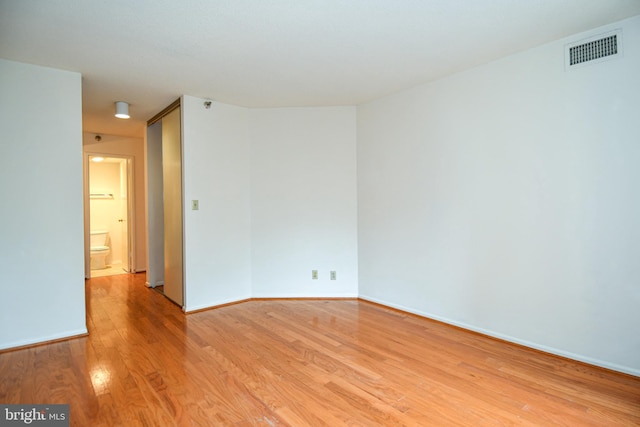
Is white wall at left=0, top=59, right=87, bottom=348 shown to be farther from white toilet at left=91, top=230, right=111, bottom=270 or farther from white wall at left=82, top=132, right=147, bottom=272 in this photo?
white toilet at left=91, top=230, right=111, bottom=270

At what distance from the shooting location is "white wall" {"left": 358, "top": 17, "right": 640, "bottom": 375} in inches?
88.0

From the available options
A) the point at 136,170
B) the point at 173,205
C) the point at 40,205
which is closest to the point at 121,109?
the point at 173,205

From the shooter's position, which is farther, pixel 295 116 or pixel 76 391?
pixel 295 116

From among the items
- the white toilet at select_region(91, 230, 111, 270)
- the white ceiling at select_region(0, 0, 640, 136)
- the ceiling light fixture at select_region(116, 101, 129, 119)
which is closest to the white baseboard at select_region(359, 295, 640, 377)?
the white ceiling at select_region(0, 0, 640, 136)

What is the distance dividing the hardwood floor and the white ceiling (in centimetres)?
235

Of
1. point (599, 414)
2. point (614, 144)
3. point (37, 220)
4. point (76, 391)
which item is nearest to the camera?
point (599, 414)

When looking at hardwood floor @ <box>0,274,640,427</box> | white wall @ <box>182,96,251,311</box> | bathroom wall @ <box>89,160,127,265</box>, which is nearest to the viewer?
hardwood floor @ <box>0,274,640,427</box>

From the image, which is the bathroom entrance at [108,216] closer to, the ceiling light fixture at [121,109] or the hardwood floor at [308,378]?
the ceiling light fixture at [121,109]

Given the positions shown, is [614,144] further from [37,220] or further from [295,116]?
[37,220]

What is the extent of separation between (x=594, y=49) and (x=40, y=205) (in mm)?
4442

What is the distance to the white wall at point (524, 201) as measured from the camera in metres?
2.23

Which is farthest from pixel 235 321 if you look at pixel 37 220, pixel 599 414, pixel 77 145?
pixel 599 414

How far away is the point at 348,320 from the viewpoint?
3355mm

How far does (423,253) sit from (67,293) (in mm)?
3331
